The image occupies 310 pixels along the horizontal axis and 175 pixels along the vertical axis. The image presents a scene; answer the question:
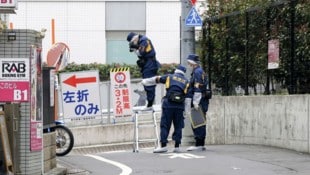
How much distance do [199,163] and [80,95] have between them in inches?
419

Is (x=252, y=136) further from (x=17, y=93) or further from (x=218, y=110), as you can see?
(x=17, y=93)

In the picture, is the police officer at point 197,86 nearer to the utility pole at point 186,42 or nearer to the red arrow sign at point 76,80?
the utility pole at point 186,42

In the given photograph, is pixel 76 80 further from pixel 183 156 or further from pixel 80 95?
pixel 183 156

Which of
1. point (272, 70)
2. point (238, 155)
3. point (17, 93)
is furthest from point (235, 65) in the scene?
point (17, 93)

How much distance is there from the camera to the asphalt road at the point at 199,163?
11.5 metres

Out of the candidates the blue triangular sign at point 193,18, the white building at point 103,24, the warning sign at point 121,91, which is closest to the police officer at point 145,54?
the blue triangular sign at point 193,18

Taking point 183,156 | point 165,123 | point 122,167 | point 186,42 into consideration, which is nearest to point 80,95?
point 186,42

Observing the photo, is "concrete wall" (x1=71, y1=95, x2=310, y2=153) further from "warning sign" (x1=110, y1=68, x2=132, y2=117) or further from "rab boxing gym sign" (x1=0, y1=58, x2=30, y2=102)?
"rab boxing gym sign" (x1=0, y1=58, x2=30, y2=102)

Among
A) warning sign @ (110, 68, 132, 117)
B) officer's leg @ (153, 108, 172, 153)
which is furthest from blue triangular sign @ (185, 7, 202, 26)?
warning sign @ (110, 68, 132, 117)

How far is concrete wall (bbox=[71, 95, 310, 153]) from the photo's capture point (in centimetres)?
1429

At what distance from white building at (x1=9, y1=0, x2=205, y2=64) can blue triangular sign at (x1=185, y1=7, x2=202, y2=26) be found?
2068cm

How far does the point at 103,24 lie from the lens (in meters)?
38.0

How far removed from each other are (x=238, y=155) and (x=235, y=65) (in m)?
5.32

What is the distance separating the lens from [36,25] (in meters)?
37.4
